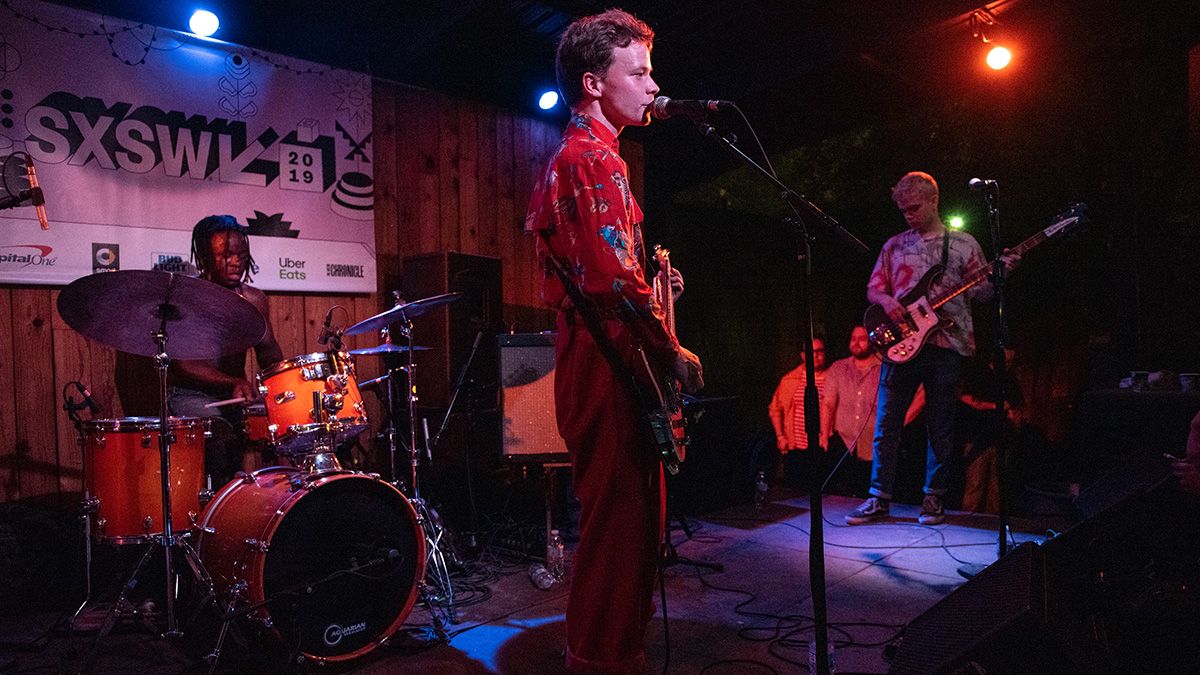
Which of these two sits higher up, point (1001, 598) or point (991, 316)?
point (991, 316)

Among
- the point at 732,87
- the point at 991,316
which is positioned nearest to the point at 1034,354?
the point at 991,316

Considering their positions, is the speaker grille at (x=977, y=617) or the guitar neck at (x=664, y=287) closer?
the speaker grille at (x=977, y=617)

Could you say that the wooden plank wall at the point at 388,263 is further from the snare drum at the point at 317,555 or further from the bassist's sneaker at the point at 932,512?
the bassist's sneaker at the point at 932,512

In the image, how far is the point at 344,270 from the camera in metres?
4.98

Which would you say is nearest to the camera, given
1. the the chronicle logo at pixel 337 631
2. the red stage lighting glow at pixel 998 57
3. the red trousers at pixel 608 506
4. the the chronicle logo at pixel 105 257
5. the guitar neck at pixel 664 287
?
the red trousers at pixel 608 506

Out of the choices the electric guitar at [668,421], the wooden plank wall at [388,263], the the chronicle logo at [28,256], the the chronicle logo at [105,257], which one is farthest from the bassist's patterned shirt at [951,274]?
the the chronicle logo at [28,256]

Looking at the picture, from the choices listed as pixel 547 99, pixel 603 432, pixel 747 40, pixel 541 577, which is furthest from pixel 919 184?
pixel 603 432

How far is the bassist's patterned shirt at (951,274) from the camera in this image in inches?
190

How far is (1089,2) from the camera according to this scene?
496cm

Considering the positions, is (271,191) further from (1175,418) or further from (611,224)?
(1175,418)

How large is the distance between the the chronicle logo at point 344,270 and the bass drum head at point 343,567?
2.23 m

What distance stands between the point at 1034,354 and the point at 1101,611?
4599 mm

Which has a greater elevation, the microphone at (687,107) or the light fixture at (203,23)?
the light fixture at (203,23)

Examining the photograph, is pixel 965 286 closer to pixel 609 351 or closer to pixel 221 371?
pixel 609 351
